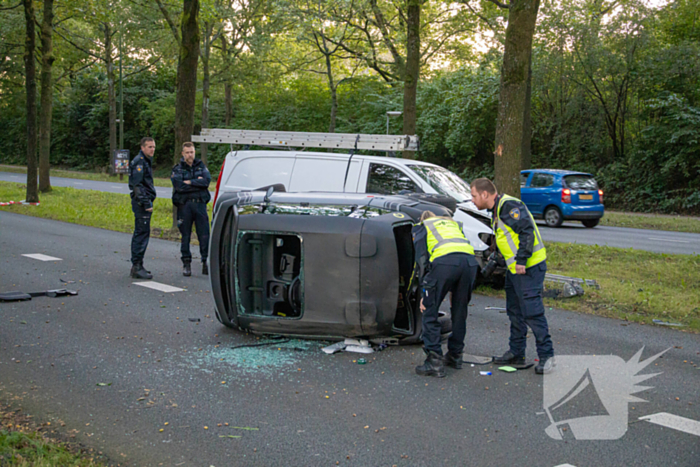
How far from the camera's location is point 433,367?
4902 mm

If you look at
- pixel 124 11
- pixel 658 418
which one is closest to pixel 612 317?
pixel 658 418

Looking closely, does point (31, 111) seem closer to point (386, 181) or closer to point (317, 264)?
point (386, 181)

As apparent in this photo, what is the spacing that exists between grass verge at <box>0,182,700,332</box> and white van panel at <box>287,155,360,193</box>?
2.53 meters

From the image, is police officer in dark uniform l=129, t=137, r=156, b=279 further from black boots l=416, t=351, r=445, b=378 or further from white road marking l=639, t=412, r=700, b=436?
white road marking l=639, t=412, r=700, b=436

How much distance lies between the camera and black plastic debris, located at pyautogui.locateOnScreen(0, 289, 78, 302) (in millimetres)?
6969

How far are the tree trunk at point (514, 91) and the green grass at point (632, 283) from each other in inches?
67.2

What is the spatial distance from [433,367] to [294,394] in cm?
115

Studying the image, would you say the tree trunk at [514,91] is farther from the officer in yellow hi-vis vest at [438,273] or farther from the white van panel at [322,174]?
the officer in yellow hi-vis vest at [438,273]

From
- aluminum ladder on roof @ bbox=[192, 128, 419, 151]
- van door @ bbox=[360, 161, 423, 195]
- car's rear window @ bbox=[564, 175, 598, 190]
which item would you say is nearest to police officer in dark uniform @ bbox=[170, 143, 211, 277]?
aluminum ladder on roof @ bbox=[192, 128, 419, 151]

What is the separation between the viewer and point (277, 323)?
561cm

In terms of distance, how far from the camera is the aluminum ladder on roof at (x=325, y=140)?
32.1ft

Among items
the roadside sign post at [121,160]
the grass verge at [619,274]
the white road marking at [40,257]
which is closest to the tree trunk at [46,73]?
the grass verge at [619,274]

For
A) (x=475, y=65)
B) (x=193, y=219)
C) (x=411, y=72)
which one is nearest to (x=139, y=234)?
(x=193, y=219)

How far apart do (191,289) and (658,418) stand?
5.64 m
